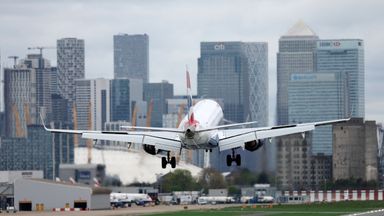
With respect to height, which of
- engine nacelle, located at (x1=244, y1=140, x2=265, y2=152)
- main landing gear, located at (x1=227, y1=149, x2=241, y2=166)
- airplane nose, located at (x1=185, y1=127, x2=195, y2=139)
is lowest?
main landing gear, located at (x1=227, y1=149, x2=241, y2=166)

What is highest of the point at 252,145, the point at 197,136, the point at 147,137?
the point at 197,136

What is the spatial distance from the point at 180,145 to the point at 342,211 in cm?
5591

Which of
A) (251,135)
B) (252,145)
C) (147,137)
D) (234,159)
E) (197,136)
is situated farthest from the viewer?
(234,159)

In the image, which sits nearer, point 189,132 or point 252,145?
point 189,132

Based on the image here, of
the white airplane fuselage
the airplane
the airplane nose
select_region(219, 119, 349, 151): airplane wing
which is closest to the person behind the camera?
the airplane nose

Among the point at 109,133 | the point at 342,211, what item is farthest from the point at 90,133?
the point at 342,211

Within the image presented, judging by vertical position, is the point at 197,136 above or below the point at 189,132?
below

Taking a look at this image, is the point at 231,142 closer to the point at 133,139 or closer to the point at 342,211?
the point at 133,139

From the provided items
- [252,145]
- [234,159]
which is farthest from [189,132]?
[252,145]

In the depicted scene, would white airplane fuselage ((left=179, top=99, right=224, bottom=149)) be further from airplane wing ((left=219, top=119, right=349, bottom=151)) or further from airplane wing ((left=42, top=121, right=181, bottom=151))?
airplane wing ((left=42, top=121, right=181, bottom=151))

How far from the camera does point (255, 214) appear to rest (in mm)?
192000

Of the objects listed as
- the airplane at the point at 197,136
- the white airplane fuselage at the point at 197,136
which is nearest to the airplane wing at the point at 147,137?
the airplane at the point at 197,136

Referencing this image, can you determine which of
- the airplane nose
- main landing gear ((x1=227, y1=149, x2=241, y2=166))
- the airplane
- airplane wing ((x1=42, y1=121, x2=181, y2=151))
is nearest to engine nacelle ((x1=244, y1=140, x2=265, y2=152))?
the airplane

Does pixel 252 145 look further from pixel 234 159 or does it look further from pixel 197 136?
pixel 197 136
